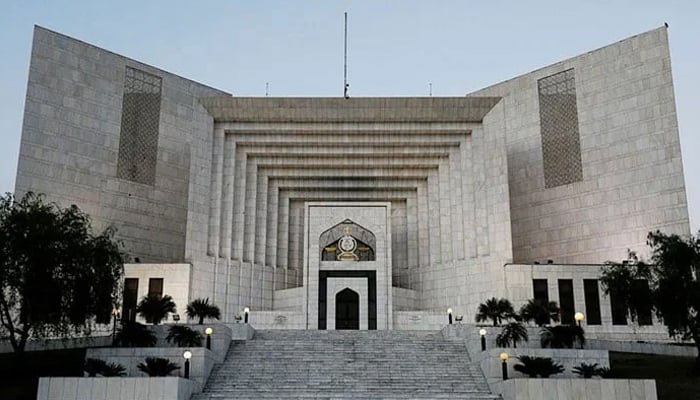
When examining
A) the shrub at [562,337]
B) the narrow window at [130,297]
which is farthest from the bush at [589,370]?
the narrow window at [130,297]

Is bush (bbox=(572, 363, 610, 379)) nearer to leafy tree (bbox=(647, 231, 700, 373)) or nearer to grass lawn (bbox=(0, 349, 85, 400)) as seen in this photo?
leafy tree (bbox=(647, 231, 700, 373))

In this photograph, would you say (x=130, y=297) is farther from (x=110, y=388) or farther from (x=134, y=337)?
(x=110, y=388)

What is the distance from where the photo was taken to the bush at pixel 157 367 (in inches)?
842

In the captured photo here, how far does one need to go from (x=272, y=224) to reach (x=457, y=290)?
9.75 meters

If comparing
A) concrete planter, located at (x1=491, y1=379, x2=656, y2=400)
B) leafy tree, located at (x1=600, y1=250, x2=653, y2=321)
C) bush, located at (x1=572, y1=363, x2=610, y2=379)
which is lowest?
concrete planter, located at (x1=491, y1=379, x2=656, y2=400)

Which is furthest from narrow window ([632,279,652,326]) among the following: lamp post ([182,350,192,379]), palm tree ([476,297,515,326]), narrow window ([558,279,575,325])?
lamp post ([182,350,192,379])

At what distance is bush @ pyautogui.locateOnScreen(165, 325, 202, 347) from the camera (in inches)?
939

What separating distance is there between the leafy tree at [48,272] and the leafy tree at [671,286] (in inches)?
671

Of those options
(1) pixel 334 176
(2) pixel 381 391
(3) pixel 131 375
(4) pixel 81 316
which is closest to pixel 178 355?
(3) pixel 131 375

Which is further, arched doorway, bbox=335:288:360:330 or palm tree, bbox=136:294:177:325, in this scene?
arched doorway, bbox=335:288:360:330

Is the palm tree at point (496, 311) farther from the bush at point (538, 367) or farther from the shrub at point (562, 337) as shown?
the bush at point (538, 367)

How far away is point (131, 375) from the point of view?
74.8 feet

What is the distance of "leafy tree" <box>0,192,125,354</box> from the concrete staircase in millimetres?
4609

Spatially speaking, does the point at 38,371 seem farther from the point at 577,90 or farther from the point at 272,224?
the point at 577,90
